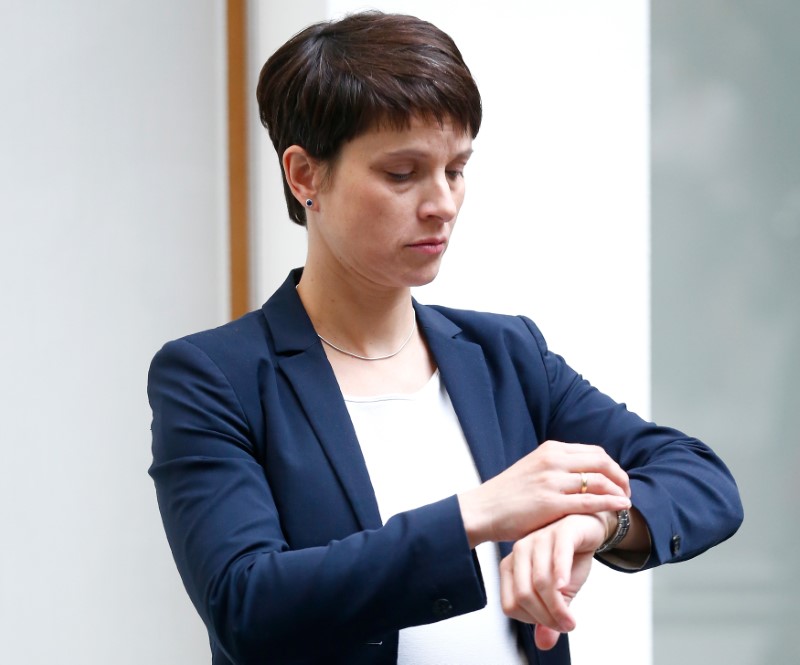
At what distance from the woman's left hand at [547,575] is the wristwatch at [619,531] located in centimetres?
8

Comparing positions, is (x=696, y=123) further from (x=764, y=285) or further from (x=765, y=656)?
(x=765, y=656)

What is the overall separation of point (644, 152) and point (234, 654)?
182 centimetres

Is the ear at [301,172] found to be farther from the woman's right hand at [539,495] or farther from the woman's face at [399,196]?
Answer: the woman's right hand at [539,495]

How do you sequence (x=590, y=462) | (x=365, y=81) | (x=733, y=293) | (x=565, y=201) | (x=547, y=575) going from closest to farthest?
(x=547, y=575), (x=590, y=462), (x=365, y=81), (x=565, y=201), (x=733, y=293)

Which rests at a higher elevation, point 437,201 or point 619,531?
point 437,201

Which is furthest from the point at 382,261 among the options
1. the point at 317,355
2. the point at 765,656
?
the point at 765,656

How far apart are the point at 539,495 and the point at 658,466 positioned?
319 millimetres

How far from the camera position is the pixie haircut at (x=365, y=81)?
1.41 metres

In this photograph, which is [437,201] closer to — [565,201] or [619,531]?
[619,531]

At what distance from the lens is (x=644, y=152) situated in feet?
8.98

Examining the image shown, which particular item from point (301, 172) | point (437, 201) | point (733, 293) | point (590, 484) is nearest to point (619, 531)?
point (590, 484)

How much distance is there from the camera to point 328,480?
4.62 ft

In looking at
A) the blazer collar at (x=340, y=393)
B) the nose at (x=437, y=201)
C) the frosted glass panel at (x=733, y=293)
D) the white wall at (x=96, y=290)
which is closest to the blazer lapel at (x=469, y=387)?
the blazer collar at (x=340, y=393)

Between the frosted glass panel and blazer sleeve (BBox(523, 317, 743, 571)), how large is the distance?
1.40 meters
